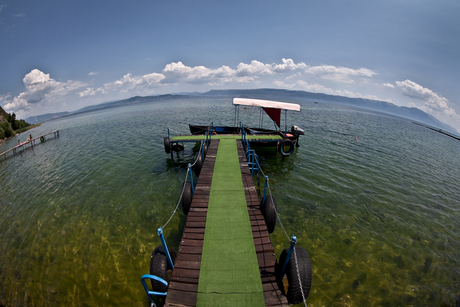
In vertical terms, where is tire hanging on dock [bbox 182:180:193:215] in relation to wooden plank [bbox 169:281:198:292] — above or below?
above

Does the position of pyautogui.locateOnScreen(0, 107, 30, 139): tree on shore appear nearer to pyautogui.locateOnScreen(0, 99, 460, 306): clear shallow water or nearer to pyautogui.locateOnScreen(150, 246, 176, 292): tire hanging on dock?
pyautogui.locateOnScreen(0, 99, 460, 306): clear shallow water

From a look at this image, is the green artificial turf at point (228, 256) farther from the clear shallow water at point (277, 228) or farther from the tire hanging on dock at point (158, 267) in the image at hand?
the clear shallow water at point (277, 228)

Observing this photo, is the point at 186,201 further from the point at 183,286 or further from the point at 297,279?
the point at 297,279

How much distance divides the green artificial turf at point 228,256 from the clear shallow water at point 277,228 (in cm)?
307

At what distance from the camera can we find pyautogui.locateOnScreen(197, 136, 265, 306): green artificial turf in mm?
4414

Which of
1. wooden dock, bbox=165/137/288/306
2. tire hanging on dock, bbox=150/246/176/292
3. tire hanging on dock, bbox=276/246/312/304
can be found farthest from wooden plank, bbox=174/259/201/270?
tire hanging on dock, bbox=276/246/312/304

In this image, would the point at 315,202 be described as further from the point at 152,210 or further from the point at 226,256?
the point at 152,210

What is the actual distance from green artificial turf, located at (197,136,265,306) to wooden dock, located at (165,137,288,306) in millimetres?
152

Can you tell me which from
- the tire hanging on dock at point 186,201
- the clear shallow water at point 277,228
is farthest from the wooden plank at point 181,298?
the tire hanging on dock at point 186,201

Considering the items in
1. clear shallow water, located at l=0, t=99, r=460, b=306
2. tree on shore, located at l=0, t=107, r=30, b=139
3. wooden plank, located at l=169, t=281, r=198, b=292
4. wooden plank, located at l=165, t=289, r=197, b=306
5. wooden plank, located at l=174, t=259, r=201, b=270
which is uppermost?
tree on shore, located at l=0, t=107, r=30, b=139

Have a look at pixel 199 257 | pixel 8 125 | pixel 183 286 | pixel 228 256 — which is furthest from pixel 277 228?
pixel 8 125

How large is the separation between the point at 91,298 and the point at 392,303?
11734 millimetres

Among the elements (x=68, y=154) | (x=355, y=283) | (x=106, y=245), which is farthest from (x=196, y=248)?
(x=68, y=154)

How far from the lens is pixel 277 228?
9500 mm
